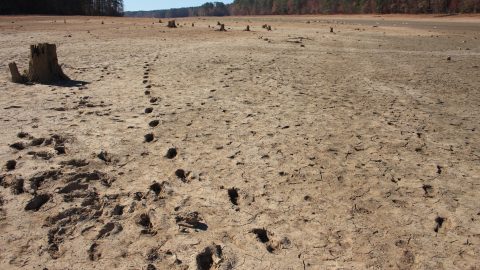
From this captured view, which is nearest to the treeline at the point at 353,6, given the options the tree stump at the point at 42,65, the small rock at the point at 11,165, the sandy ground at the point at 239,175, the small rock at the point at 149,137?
the sandy ground at the point at 239,175

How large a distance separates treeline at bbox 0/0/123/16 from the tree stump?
34228 millimetres

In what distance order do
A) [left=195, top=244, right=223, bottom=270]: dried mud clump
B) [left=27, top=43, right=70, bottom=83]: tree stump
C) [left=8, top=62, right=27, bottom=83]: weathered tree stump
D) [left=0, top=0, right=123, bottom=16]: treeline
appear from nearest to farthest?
[left=195, top=244, right=223, bottom=270]: dried mud clump → [left=8, top=62, right=27, bottom=83]: weathered tree stump → [left=27, top=43, right=70, bottom=83]: tree stump → [left=0, top=0, right=123, bottom=16]: treeline

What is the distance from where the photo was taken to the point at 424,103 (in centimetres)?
561

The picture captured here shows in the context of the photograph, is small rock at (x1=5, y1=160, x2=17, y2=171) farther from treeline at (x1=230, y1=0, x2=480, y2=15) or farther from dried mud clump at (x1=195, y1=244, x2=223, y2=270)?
treeline at (x1=230, y1=0, x2=480, y2=15)

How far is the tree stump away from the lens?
643 centimetres

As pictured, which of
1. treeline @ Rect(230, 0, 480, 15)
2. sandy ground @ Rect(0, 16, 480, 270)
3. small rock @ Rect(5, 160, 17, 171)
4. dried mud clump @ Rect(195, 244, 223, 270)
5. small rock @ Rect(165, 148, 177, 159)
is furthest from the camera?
treeline @ Rect(230, 0, 480, 15)

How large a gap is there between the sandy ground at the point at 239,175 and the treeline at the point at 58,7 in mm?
35896

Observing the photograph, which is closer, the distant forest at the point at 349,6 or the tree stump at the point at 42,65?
the tree stump at the point at 42,65

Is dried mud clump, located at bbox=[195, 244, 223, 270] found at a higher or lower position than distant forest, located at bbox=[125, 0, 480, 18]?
lower

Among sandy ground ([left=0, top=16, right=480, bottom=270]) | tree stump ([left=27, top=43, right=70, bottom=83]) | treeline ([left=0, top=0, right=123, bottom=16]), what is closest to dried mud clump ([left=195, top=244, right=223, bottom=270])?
sandy ground ([left=0, top=16, right=480, bottom=270])

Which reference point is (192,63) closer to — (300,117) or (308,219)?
(300,117)

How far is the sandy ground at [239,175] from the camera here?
2465 millimetres

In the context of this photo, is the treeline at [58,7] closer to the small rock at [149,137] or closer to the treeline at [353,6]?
the treeline at [353,6]

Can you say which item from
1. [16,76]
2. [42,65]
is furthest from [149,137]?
[16,76]
